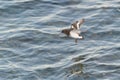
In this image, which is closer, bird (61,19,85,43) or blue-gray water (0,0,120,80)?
blue-gray water (0,0,120,80)

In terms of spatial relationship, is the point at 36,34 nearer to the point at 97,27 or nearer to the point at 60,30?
the point at 60,30

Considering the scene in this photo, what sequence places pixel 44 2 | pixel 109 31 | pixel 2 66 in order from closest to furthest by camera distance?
pixel 2 66
pixel 109 31
pixel 44 2

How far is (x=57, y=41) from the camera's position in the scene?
14766 mm

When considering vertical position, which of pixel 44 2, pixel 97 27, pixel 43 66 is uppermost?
pixel 44 2

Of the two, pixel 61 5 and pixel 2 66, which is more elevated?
pixel 61 5

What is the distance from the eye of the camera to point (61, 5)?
17.4 m

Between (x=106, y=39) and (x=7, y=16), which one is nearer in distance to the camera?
(x=106, y=39)

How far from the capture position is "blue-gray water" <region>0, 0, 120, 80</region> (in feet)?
42.1

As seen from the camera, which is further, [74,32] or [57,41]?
[57,41]

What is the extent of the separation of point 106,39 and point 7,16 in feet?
13.2

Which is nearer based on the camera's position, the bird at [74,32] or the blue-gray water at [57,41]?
the blue-gray water at [57,41]

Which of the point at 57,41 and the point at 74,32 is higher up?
the point at 74,32

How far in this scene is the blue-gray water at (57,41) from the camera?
12.8 metres

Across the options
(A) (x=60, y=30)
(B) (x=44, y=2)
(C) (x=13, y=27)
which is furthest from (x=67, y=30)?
(B) (x=44, y=2)
